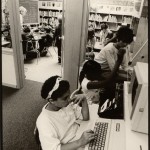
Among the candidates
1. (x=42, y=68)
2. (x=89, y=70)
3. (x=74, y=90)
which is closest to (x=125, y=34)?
(x=89, y=70)

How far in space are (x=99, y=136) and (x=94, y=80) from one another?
1.26m

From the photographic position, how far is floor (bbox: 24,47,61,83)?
4.35 meters

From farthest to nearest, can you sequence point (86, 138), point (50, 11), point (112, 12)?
1. point (50, 11)
2. point (112, 12)
3. point (86, 138)

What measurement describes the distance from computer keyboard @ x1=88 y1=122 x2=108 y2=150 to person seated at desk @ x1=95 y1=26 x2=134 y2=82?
126cm

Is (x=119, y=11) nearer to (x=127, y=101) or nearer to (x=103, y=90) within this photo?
(x=103, y=90)

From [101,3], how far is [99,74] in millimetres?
4962

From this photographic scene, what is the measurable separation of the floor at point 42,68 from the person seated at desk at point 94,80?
76.1 inches

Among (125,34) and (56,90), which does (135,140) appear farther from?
(125,34)

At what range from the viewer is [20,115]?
9.26 feet

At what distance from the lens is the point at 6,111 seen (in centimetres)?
291

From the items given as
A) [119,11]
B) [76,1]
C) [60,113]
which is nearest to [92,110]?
[60,113]

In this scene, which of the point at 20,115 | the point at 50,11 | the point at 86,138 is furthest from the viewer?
the point at 50,11

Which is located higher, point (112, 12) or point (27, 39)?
point (112, 12)

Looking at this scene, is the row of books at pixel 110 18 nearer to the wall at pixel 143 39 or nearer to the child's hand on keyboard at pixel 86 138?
the wall at pixel 143 39
